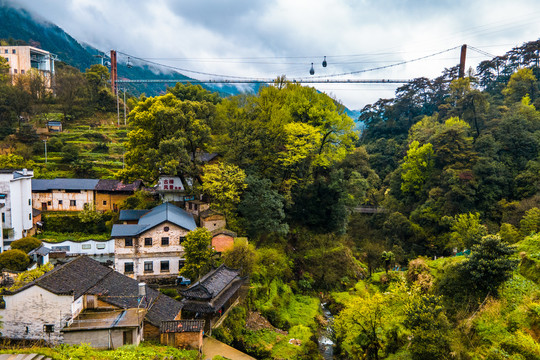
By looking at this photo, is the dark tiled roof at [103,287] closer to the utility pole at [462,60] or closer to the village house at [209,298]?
the village house at [209,298]

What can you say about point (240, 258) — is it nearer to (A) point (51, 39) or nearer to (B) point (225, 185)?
(B) point (225, 185)

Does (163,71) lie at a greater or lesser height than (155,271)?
greater

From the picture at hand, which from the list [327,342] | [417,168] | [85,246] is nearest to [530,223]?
[417,168]

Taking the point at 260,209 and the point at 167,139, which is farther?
the point at 167,139

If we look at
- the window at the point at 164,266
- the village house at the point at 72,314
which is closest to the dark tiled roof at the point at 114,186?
the window at the point at 164,266

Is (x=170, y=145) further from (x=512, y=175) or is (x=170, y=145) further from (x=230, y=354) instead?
(x=512, y=175)

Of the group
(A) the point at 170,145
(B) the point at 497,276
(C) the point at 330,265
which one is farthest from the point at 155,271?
(B) the point at 497,276

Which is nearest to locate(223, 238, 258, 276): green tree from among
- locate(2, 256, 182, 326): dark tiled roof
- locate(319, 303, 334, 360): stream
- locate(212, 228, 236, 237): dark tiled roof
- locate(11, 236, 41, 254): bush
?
locate(212, 228, 236, 237): dark tiled roof
